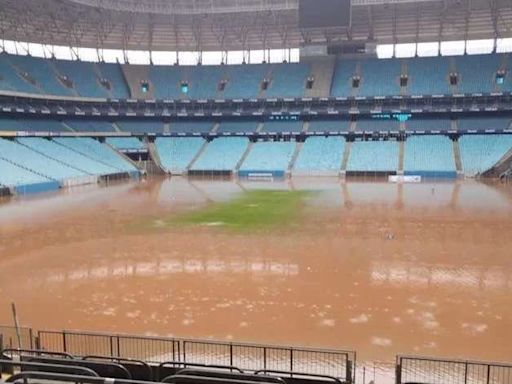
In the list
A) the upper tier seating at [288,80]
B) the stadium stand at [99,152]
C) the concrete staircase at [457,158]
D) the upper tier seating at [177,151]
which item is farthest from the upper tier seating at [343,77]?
the stadium stand at [99,152]

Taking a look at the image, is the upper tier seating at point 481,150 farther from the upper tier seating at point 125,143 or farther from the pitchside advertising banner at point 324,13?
the upper tier seating at point 125,143

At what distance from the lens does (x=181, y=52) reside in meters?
78.2

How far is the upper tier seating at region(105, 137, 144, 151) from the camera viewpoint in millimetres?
70812

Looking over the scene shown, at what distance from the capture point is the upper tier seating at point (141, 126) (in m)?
74.2

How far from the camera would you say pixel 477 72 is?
6775 cm

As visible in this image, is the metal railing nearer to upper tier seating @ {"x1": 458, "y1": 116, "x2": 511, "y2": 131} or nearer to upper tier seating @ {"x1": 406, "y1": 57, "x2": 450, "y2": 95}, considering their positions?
upper tier seating @ {"x1": 458, "y1": 116, "x2": 511, "y2": 131}

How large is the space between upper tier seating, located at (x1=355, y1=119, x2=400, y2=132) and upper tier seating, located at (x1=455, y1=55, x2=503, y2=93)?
984 centimetres

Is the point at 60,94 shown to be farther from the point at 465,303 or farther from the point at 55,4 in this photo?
the point at 465,303

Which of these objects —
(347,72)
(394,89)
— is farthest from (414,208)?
(347,72)

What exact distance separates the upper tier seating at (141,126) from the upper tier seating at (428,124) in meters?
37.2

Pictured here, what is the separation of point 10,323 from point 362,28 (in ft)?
209

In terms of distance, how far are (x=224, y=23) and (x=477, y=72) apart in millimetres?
36241

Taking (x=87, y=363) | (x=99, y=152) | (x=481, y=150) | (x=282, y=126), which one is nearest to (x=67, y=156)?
(x=99, y=152)

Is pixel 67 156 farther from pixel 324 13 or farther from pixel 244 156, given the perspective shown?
pixel 324 13
